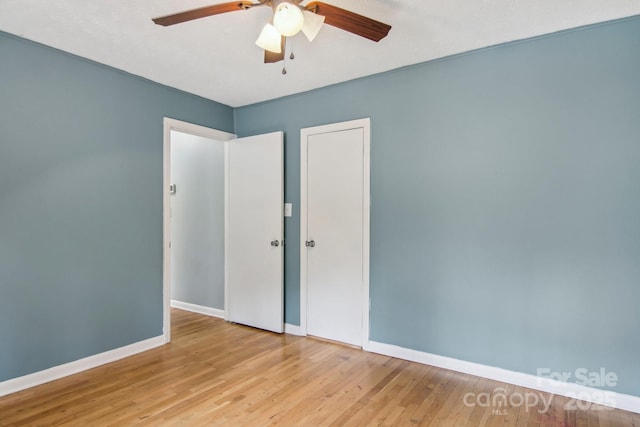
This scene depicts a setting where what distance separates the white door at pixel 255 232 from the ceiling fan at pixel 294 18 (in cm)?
190

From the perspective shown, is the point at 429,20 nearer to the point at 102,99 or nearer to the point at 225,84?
the point at 225,84

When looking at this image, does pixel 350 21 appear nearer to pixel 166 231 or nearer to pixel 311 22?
pixel 311 22

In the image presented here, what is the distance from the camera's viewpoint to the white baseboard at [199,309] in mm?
4349

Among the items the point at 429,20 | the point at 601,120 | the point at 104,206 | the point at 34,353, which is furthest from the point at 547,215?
the point at 34,353

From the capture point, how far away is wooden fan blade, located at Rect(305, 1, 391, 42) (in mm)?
1771

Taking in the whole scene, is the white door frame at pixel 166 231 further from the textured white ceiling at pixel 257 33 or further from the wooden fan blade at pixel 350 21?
the wooden fan blade at pixel 350 21

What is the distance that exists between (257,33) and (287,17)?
924 mm

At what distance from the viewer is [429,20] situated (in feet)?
7.61

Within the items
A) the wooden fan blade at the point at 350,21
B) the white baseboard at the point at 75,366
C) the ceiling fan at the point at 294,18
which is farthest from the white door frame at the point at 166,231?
the wooden fan blade at the point at 350,21

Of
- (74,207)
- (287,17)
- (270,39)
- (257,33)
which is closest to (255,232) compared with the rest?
(74,207)

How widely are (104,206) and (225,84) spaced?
5.30 feet

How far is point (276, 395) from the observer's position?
2.48 meters

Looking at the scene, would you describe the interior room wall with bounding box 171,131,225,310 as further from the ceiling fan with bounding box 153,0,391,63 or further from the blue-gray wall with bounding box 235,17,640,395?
the ceiling fan with bounding box 153,0,391,63

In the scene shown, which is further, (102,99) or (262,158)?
(262,158)
